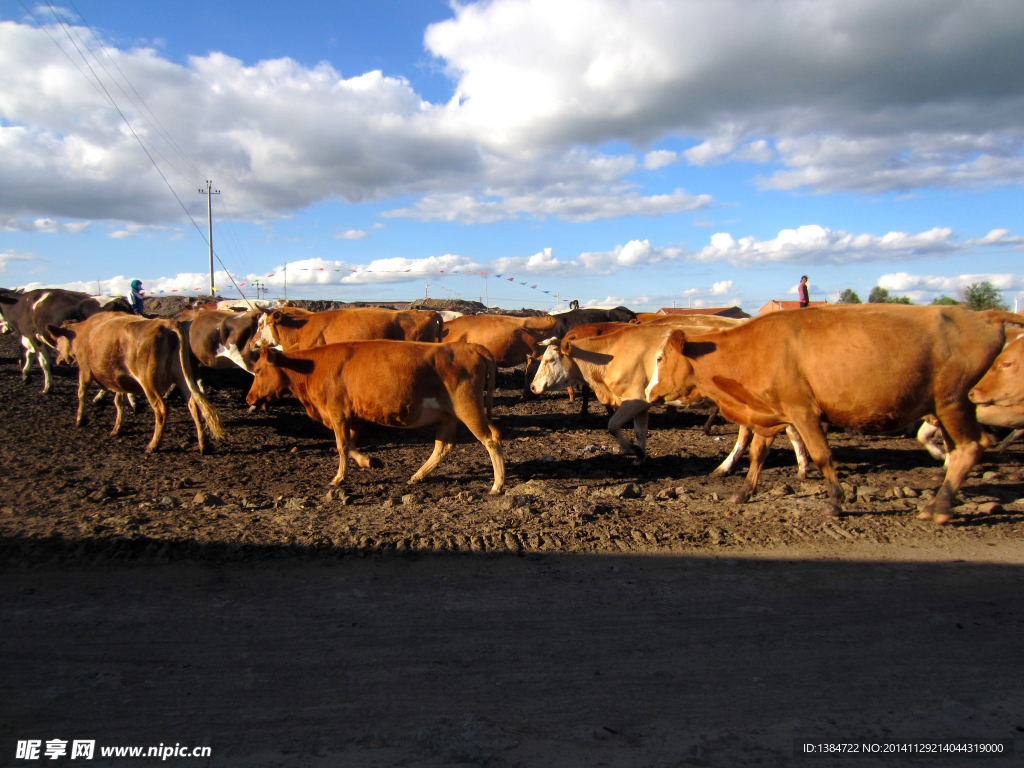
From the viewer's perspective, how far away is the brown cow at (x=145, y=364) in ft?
28.8

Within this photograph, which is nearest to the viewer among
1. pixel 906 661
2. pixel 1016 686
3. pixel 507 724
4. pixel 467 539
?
pixel 507 724

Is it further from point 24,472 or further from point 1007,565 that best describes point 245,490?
point 1007,565

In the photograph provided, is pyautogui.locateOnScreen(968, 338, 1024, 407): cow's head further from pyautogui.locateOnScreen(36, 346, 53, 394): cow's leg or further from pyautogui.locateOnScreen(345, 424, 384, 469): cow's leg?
pyautogui.locateOnScreen(36, 346, 53, 394): cow's leg

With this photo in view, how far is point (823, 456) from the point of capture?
19.8 feet

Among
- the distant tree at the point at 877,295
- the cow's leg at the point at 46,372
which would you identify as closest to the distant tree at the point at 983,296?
the distant tree at the point at 877,295

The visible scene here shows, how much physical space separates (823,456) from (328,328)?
890 cm

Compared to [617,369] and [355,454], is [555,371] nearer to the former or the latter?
[617,369]

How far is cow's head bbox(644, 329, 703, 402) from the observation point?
23.4ft

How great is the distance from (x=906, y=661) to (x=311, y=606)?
384 cm

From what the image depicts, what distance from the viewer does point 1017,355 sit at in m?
7.81

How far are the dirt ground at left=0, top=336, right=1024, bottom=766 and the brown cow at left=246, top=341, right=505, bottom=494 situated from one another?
0.69 metres

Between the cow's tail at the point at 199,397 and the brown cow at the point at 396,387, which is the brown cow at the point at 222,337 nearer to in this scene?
the cow's tail at the point at 199,397

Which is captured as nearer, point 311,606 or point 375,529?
point 311,606

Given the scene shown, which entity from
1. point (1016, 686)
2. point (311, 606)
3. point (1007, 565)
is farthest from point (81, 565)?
point (1007, 565)
